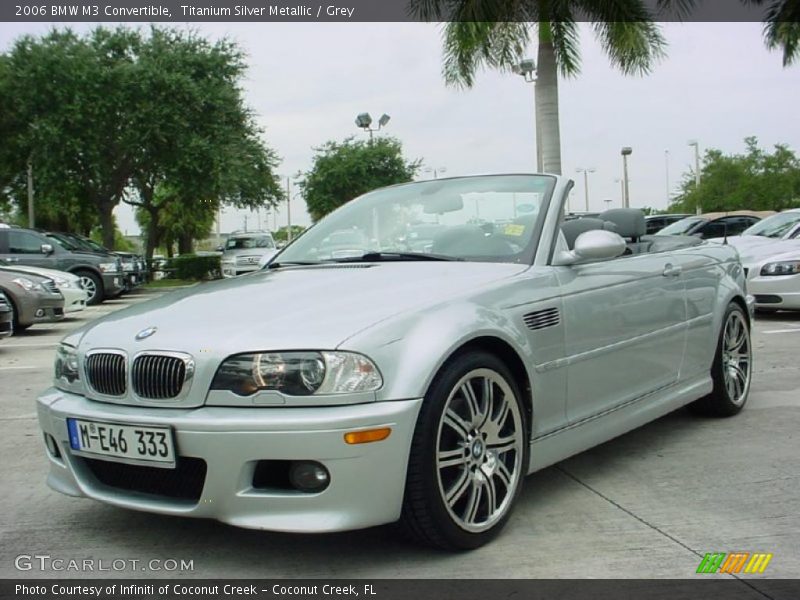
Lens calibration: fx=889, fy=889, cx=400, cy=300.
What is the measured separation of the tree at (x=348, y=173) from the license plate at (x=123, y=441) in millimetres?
34623

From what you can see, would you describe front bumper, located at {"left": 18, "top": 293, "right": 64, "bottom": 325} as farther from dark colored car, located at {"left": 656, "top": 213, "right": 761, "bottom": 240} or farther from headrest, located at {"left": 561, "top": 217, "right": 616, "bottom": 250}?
dark colored car, located at {"left": 656, "top": 213, "right": 761, "bottom": 240}

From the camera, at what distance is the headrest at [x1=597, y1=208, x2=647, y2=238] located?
5281 mm

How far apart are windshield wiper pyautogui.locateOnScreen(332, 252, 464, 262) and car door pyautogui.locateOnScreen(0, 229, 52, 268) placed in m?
15.4

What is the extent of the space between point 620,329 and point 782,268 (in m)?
7.96

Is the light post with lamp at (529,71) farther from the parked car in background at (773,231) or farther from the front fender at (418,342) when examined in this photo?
the front fender at (418,342)

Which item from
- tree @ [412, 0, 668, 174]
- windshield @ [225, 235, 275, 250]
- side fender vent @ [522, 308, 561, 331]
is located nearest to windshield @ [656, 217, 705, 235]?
tree @ [412, 0, 668, 174]

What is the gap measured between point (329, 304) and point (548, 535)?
4.00 feet

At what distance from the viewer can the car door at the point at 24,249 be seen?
58.7 feet

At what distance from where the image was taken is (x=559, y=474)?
4289 mm

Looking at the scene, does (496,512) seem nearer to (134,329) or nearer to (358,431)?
(358,431)

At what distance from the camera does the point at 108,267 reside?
62.5ft

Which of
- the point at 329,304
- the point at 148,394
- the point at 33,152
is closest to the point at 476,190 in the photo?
the point at 329,304

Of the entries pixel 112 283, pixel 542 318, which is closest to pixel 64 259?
pixel 112 283

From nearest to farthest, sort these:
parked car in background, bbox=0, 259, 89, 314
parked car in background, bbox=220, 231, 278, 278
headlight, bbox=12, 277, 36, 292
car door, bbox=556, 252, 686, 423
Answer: car door, bbox=556, 252, 686, 423
headlight, bbox=12, 277, 36, 292
parked car in background, bbox=0, 259, 89, 314
parked car in background, bbox=220, 231, 278, 278
